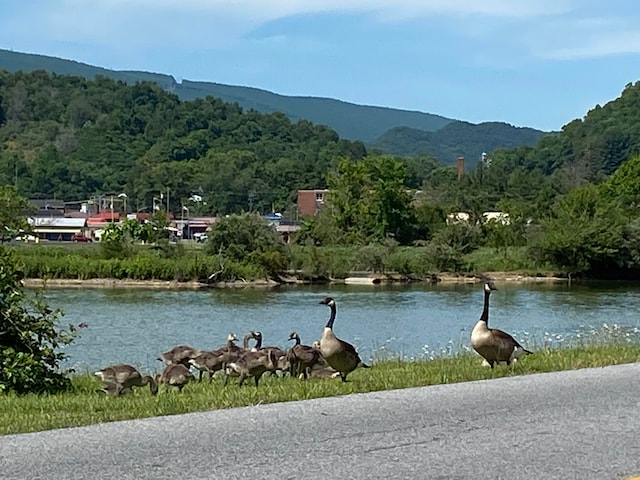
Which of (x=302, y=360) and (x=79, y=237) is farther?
(x=79, y=237)

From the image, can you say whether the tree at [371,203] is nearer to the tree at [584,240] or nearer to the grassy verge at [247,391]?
the tree at [584,240]

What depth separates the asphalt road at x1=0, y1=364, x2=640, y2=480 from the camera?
25.2 feet

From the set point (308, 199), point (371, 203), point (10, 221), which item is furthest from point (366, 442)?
point (308, 199)

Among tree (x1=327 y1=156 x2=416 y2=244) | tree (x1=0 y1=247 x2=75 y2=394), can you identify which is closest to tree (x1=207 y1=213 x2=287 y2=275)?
tree (x1=327 y1=156 x2=416 y2=244)

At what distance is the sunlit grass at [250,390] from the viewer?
10078 mm

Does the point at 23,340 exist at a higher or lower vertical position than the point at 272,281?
higher

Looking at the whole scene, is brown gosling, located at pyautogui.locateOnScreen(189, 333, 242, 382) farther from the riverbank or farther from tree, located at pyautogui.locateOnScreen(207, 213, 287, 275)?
tree, located at pyautogui.locateOnScreen(207, 213, 287, 275)

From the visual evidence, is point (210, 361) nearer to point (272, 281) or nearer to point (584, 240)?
point (272, 281)

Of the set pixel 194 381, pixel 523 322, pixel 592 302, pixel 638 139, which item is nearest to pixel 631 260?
pixel 592 302

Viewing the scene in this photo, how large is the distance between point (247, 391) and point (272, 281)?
228 feet

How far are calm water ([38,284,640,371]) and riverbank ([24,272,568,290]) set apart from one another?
3863 millimetres

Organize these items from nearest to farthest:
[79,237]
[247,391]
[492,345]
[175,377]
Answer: [247,391] → [492,345] → [175,377] → [79,237]

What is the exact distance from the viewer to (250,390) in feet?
39.3

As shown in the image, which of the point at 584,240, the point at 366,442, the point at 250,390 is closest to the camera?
the point at 366,442
